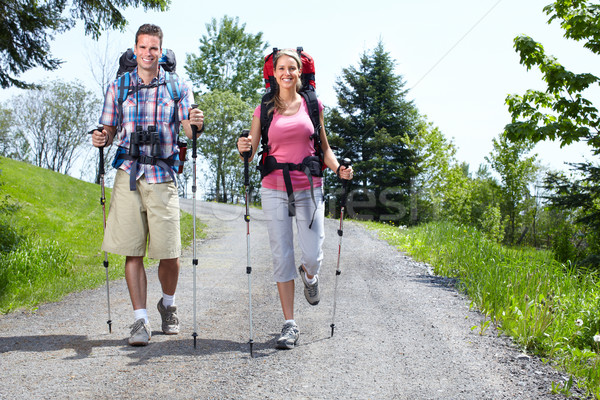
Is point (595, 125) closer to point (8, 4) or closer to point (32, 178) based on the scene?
point (8, 4)

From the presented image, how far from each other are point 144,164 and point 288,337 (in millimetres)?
1806

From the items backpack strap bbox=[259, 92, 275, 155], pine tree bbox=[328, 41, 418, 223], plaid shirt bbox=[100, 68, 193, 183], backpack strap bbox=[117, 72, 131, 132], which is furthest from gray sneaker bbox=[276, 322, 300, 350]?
pine tree bbox=[328, 41, 418, 223]

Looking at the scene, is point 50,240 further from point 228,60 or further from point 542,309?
point 228,60

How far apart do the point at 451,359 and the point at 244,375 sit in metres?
1.58

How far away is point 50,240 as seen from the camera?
906cm

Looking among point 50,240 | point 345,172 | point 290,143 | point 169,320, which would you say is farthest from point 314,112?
point 50,240

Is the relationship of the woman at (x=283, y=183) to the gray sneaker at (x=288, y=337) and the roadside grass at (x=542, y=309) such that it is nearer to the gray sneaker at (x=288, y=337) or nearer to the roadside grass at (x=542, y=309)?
the gray sneaker at (x=288, y=337)

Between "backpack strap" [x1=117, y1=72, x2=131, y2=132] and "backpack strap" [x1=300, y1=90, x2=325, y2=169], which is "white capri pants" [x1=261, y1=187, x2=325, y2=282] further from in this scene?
"backpack strap" [x1=117, y1=72, x2=131, y2=132]

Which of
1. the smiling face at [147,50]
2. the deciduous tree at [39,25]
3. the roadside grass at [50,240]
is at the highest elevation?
the deciduous tree at [39,25]

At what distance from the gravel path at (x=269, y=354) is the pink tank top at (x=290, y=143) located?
4.33 feet

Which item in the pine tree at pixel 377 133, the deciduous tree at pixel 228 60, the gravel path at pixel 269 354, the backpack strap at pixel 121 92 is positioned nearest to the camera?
the gravel path at pixel 269 354

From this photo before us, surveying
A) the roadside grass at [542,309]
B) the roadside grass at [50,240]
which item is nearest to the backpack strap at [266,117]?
the roadside grass at [542,309]

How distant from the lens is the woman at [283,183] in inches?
161

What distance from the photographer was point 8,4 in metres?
8.35
